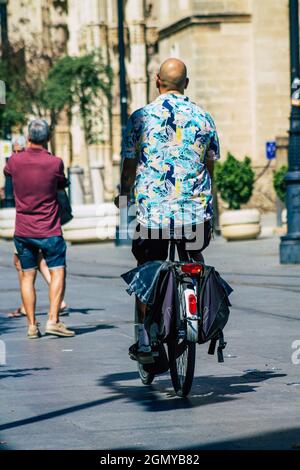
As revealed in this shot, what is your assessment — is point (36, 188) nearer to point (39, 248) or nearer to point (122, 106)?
point (39, 248)

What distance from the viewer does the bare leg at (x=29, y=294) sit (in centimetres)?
1225

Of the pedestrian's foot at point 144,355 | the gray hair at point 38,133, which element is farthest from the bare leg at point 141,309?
the gray hair at point 38,133

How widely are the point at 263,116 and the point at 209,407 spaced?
40.0m

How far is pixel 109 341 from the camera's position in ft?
38.6

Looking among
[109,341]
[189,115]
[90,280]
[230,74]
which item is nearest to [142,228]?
[189,115]

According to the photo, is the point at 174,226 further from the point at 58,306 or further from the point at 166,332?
the point at 58,306

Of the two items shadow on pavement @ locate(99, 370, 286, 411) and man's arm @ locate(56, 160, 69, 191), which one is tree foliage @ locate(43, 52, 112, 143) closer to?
man's arm @ locate(56, 160, 69, 191)

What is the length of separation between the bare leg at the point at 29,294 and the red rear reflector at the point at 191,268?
12.7ft

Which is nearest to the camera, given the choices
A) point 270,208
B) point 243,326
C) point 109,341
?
point 109,341

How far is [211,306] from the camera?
8.50 metres

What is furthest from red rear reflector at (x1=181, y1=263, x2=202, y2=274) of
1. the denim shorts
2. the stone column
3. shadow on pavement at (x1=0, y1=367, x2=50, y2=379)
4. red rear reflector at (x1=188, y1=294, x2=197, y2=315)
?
the stone column

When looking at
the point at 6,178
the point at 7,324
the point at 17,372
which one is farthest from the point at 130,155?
the point at 6,178

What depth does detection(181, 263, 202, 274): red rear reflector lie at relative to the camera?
8.54m

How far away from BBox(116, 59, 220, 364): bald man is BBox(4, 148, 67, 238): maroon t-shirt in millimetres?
3311
